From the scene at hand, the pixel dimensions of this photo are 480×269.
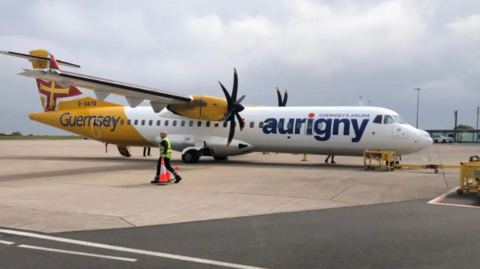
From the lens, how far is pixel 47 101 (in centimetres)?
2348

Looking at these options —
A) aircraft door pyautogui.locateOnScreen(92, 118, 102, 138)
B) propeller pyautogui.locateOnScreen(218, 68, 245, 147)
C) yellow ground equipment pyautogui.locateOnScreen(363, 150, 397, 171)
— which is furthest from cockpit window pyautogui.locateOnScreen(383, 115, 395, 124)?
aircraft door pyautogui.locateOnScreen(92, 118, 102, 138)

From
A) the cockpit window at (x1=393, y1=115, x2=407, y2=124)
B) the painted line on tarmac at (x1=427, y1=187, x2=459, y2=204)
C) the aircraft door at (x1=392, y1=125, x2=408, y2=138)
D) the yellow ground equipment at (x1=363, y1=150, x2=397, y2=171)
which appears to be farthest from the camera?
the cockpit window at (x1=393, y1=115, x2=407, y2=124)

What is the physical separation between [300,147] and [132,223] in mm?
13221

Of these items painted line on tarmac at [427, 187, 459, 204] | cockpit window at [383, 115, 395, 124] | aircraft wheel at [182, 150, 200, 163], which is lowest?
painted line on tarmac at [427, 187, 459, 204]

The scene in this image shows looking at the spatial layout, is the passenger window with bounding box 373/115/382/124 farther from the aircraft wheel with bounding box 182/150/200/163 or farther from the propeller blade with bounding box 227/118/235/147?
the aircraft wheel with bounding box 182/150/200/163

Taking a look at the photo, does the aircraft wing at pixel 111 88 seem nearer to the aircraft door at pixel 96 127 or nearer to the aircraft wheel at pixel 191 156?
the aircraft wheel at pixel 191 156

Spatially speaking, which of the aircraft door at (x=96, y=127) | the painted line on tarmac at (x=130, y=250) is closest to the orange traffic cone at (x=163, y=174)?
the painted line on tarmac at (x=130, y=250)

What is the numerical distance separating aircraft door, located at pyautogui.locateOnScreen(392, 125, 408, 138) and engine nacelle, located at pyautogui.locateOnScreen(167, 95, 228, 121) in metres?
7.95

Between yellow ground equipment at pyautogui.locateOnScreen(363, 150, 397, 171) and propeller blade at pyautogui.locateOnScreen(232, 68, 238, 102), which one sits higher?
propeller blade at pyautogui.locateOnScreen(232, 68, 238, 102)

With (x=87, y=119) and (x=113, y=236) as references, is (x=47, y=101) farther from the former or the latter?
(x=113, y=236)

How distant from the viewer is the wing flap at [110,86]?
47.7 ft

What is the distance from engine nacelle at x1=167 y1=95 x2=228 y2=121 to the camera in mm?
19641

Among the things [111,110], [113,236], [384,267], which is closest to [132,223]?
[113,236]

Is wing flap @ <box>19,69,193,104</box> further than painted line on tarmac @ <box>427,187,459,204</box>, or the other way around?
wing flap @ <box>19,69,193,104</box>
